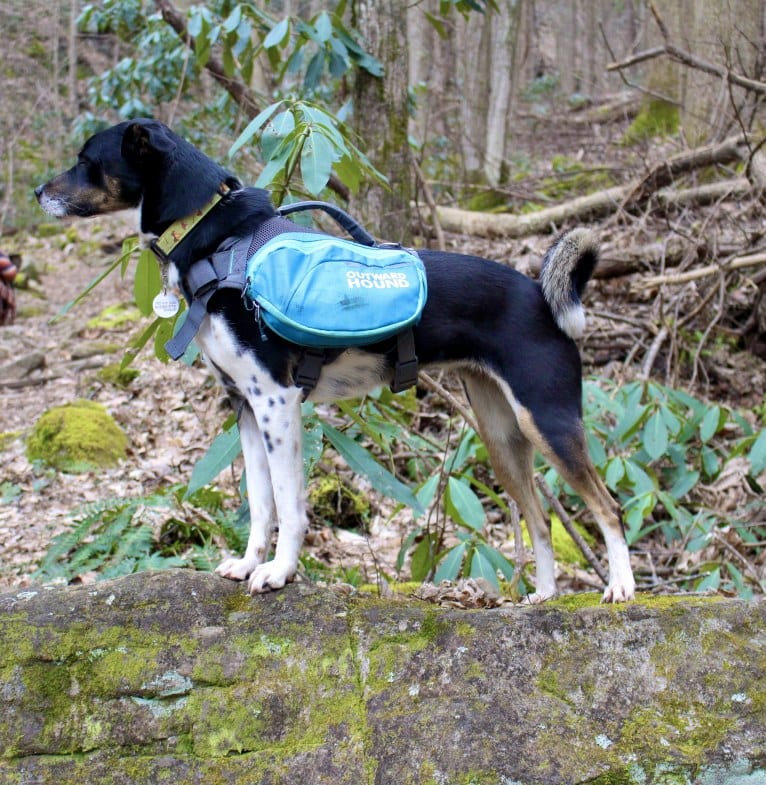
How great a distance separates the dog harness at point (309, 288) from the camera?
10.6 feet

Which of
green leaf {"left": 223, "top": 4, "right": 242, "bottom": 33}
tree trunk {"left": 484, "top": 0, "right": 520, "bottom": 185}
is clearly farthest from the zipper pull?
tree trunk {"left": 484, "top": 0, "right": 520, "bottom": 185}

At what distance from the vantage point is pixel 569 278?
3641mm

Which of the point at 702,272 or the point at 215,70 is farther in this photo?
the point at 702,272

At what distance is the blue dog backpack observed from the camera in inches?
127

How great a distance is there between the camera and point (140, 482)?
21.6 ft

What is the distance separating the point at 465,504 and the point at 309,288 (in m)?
1.62

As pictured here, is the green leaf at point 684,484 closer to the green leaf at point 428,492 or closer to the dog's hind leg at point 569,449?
the green leaf at point 428,492

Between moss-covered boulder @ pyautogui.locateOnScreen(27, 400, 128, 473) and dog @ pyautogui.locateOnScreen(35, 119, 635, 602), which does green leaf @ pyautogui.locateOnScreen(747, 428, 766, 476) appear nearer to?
dog @ pyautogui.locateOnScreen(35, 119, 635, 602)

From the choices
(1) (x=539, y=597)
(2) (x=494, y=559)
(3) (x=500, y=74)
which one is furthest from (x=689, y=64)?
(3) (x=500, y=74)

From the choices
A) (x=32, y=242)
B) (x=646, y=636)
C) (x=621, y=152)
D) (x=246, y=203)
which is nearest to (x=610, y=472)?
(x=646, y=636)

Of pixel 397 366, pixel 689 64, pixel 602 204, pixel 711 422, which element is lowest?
pixel 711 422

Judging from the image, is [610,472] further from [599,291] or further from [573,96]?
[573,96]

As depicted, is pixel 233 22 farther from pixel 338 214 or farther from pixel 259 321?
pixel 259 321

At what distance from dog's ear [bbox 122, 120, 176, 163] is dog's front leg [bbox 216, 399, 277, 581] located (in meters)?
1.02
